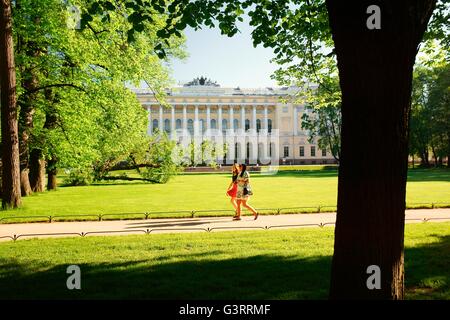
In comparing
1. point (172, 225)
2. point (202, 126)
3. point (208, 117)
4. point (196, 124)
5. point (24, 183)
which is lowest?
point (172, 225)

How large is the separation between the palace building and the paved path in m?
68.5

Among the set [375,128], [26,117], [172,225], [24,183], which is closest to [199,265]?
[375,128]

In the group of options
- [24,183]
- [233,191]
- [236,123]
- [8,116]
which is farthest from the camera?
[236,123]

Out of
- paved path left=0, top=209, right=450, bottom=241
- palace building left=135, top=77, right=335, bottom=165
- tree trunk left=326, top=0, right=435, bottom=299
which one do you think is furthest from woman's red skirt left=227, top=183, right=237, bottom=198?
palace building left=135, top=77, right=335, bottom=165

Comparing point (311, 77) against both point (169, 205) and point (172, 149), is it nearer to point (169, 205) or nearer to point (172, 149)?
point (169, 205)

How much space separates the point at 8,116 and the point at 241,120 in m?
73.1

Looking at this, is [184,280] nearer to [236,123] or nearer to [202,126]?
[202,126]

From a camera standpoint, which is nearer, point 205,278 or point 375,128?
point 375,128

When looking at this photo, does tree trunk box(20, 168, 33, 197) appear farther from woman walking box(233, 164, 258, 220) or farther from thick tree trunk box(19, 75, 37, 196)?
woman walking box(233, 164, 258, 220)

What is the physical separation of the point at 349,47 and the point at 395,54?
1.27ft

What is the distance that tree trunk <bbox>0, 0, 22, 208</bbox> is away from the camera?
505 inches

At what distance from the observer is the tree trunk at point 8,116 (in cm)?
1282

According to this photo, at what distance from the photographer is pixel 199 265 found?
631 cm
